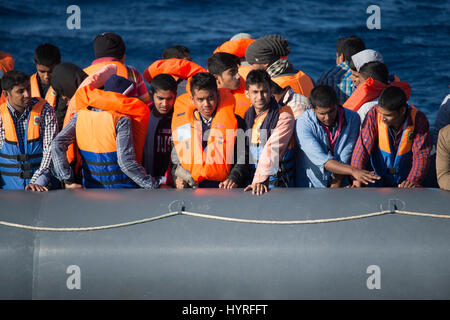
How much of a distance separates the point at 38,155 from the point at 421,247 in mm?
2760

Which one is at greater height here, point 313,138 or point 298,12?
point 298,12

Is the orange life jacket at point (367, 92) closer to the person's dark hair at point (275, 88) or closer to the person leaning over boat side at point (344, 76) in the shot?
the person's dark hair at point (275, 88)

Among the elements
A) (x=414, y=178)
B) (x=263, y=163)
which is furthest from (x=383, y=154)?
Result: (x=263, y=163)

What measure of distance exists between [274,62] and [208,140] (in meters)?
1.27

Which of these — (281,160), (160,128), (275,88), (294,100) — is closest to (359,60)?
(294,100)

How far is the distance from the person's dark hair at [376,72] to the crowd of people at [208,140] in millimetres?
421

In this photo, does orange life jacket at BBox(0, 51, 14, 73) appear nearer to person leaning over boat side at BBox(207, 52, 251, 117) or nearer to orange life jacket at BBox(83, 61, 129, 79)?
orange life jacket at BBox(83, 61, 129, 79)

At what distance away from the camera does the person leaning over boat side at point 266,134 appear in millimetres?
4605

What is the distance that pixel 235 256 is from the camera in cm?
420

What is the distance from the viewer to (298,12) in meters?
14.8

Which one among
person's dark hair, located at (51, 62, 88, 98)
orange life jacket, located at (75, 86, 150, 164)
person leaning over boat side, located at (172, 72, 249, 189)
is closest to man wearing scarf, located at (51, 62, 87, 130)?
person's dark hair, located at (51, 62, 88, 98)

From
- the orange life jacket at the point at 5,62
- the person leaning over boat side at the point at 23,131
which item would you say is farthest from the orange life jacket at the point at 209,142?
the orange life jacket at the point at 5,62
